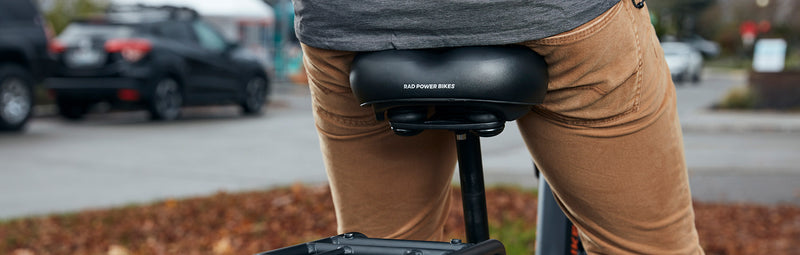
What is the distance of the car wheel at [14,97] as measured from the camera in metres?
9.63

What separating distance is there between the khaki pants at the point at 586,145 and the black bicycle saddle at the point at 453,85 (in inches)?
2.1

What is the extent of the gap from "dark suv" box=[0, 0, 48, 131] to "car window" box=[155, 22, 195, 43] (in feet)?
6.73

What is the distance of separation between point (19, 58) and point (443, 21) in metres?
9.74

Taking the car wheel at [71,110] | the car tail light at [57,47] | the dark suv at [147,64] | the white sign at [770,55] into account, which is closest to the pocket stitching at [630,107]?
the dark suv at [147,64]

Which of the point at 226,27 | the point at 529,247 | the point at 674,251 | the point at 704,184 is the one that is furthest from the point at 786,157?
the point at 226,27

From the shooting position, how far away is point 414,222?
67.8 inches

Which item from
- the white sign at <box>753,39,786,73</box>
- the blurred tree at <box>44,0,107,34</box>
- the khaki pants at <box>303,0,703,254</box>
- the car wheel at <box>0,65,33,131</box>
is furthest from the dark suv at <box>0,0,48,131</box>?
the white sign at <box>753,39,786,73</box>

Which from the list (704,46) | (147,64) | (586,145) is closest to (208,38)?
(147,64)

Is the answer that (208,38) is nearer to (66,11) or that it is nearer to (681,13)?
(66,11)

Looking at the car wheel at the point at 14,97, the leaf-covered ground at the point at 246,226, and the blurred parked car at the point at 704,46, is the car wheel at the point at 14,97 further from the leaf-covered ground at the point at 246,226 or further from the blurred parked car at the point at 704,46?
the blurred parked car at the point at 704,46

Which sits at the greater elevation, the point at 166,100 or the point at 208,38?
the point at 208,38

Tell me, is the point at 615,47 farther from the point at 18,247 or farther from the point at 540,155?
the point at 18,247

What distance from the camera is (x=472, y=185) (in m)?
1.47

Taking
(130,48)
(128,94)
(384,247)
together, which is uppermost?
(384,247)
